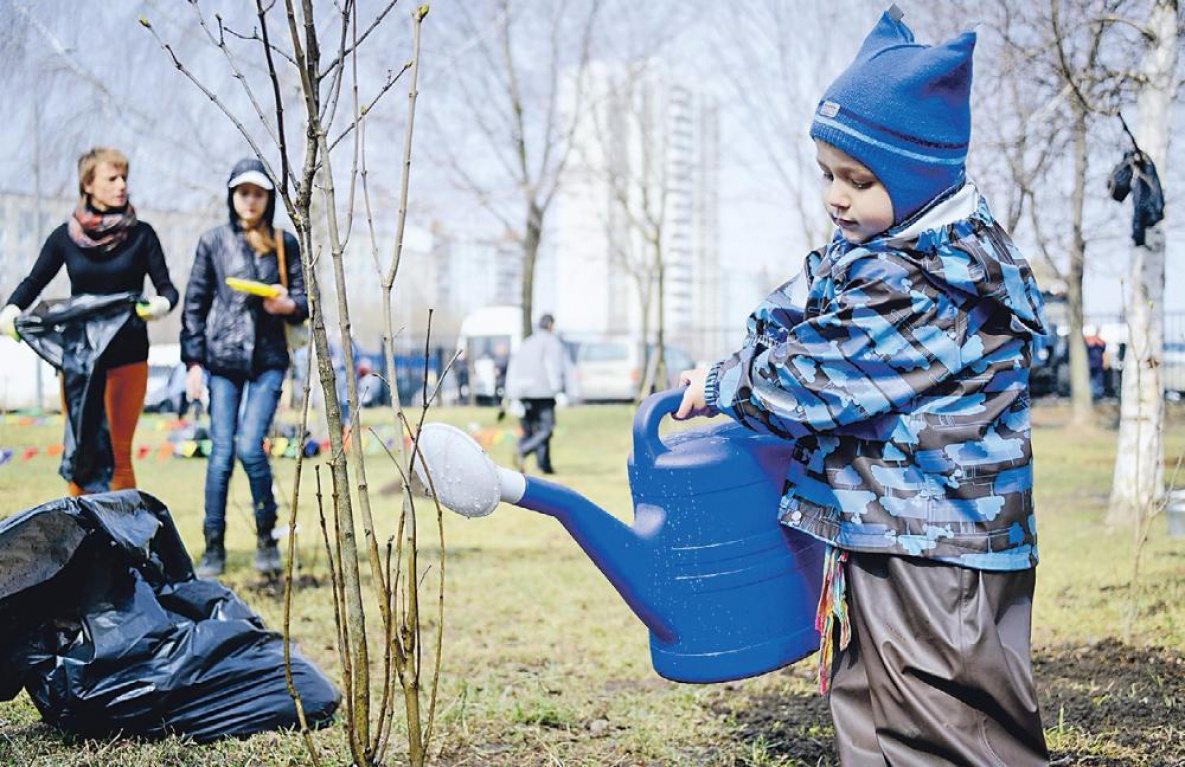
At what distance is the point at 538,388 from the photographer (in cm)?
1033

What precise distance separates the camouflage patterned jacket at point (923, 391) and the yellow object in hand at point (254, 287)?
2769mm

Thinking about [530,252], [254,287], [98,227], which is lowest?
[254,287]

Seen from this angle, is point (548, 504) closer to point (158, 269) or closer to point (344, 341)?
point (344, 341)

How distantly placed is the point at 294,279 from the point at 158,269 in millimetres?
522

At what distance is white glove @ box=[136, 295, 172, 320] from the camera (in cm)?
409

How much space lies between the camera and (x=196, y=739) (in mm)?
2598

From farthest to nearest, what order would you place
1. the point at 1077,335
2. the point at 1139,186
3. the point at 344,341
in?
the point at 1077,335 < the point at 1139,186 < the point at 344,341

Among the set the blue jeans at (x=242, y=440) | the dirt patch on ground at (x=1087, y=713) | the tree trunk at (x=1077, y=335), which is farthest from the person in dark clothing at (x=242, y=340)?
the tree trunk at (x=1077, y=335)

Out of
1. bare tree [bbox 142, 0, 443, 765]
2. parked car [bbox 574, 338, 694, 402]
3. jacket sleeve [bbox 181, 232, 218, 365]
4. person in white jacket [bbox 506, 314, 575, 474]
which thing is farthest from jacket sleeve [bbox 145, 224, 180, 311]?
parked car [bbox 574, 338, 694, 402]

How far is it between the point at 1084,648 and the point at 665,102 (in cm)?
1583

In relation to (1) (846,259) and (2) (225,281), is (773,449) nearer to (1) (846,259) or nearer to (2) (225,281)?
(1) (846,259)

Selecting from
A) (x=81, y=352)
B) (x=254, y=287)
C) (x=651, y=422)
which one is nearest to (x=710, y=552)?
(x=651, y=422)

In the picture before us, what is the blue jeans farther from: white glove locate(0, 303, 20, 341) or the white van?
the white van

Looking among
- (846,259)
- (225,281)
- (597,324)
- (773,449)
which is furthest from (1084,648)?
(597,324)
